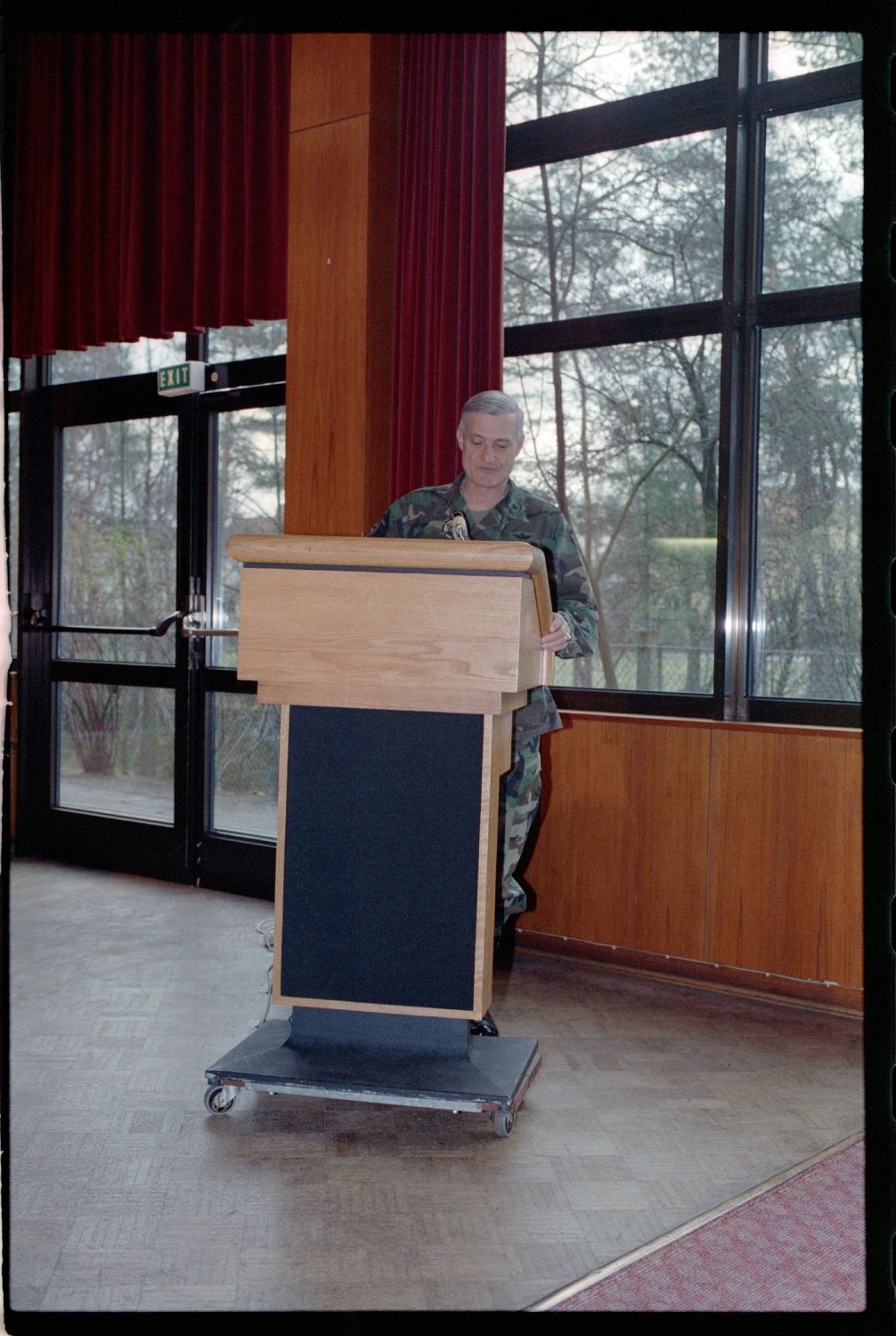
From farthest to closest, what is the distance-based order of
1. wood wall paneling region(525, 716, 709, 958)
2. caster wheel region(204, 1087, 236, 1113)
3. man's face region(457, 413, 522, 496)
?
→ wood wall paneling region(525, 716, 709, 958), man's face region(457, 413, 522, 496), caster wheel region(204, 1087, 236, 1113)

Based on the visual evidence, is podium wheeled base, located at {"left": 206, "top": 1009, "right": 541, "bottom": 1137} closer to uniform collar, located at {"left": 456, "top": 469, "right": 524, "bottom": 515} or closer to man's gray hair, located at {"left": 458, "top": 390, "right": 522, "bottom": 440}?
uniform collar, located at {"left": 456, "top": 469, "right": 524, "bottom": 515}

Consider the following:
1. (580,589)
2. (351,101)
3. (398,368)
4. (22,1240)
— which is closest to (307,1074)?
(22,1240)

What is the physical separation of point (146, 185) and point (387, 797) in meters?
3.76

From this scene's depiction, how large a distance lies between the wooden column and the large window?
1.55 feet

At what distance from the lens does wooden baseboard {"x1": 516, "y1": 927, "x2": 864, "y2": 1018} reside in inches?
140

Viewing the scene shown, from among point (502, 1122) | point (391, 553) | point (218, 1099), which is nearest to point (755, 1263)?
point (502, 1122)

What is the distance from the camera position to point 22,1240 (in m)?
2.06

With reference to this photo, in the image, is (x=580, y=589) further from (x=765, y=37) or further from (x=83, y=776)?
(x=83, y=776)

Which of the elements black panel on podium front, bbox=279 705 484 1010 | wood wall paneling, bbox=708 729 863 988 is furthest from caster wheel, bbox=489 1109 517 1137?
wood wall paneling, bbox=708 729 863 988

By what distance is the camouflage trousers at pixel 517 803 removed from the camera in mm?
3229

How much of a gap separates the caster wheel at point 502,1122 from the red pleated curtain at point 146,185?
3.29 m

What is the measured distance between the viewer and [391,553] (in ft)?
7.55

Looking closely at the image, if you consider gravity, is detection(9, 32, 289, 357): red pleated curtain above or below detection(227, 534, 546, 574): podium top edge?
above

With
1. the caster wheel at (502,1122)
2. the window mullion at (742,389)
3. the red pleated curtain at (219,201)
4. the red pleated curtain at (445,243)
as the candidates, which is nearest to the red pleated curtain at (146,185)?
the red pleated curtain at (219,201)
